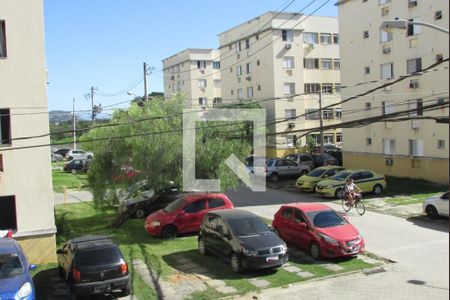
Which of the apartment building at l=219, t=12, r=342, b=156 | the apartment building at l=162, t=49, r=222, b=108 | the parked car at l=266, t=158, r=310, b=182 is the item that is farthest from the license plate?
the apartment building at l=162, t=49, r=222, b=108

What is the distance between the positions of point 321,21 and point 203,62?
86.0ft

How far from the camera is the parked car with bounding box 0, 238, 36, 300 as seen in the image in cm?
1102

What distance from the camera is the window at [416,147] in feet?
103

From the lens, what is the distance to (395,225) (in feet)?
66.5

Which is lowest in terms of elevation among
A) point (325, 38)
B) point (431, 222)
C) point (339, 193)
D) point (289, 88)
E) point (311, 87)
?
point (431, 222)

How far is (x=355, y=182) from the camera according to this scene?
89.8 ft

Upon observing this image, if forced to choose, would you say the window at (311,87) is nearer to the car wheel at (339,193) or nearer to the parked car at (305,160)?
the parked car at (305,160)

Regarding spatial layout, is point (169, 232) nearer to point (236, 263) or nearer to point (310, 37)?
point (236, 263)

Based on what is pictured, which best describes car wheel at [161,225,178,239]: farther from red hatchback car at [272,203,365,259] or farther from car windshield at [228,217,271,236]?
car windshield at [228,217,271,236]

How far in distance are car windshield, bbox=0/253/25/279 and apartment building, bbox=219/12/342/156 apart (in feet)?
126

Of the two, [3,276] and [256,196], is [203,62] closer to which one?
[256,196]

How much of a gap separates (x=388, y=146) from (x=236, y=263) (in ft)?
75.0

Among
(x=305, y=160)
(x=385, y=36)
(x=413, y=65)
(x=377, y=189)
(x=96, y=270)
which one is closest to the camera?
(x=96, y=270)

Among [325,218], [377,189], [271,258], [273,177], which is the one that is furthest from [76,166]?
[271,258]
